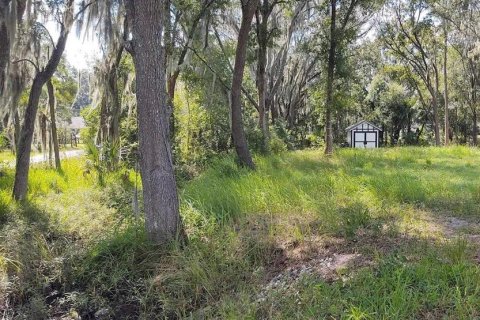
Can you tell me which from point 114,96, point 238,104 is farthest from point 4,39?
point 114,96

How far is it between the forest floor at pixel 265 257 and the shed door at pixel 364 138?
22.6 m

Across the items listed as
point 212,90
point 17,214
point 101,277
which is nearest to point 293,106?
point 212,90

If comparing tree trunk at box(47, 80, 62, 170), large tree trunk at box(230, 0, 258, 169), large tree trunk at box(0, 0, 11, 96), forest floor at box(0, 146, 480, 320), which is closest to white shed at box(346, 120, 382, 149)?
large tree trunk at box(230, 0, 258, 169)

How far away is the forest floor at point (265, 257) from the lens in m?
2.88

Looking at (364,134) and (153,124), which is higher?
(153,124)

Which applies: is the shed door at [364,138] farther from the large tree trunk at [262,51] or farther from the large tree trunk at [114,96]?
the large tree trunk at [114,96]

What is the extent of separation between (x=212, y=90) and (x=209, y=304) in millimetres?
10851

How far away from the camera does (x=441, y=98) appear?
28.2 m

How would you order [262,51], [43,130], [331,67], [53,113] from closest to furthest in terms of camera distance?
[53,113] < [262,51] < [331,67] < [43,130]

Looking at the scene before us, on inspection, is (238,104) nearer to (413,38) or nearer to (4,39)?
(4,39)

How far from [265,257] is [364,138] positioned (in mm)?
25990

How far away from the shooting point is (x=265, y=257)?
4.01 metres

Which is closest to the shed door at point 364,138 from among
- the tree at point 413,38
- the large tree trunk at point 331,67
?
the tree at point 413,38

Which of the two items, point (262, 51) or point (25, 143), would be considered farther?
point (262, 51)
